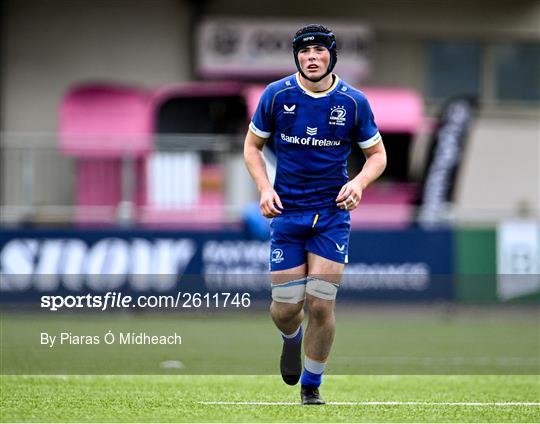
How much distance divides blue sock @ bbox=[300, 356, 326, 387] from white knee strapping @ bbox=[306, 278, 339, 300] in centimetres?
47

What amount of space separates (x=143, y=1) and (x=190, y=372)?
14.7 m

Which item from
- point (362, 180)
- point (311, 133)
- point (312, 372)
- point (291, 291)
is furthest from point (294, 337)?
point (311, 133)

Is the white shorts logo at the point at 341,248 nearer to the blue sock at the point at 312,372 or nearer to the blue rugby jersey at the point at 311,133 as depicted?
the blue rugby jersey at the point at 311,133

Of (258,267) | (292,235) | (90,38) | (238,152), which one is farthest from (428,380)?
(90,38)

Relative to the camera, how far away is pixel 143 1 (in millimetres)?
24938

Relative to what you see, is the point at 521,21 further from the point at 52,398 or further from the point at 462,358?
the point at 52,398

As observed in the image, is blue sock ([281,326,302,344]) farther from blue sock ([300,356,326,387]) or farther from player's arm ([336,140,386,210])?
player's arm ([336,140,386,210])

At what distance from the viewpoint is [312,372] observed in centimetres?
878

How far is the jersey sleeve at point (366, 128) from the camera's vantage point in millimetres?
8656

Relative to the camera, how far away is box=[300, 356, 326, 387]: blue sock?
875cm

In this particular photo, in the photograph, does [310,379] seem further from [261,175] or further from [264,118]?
[264,118]

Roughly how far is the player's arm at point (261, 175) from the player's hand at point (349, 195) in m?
0.39

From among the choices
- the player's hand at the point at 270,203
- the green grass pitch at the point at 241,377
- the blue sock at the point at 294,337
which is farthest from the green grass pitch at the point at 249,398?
the player's hand at the point at 270,203

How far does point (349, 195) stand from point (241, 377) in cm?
299
